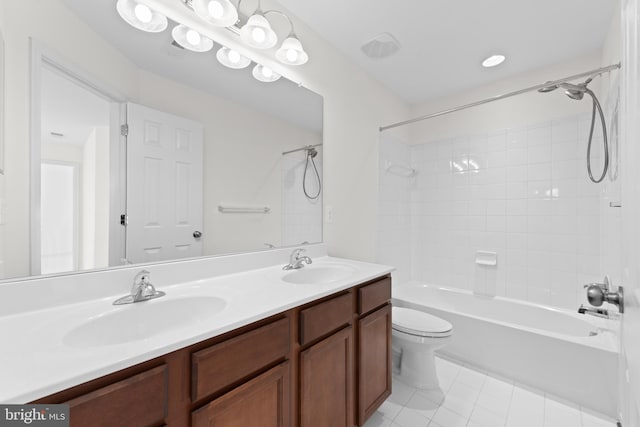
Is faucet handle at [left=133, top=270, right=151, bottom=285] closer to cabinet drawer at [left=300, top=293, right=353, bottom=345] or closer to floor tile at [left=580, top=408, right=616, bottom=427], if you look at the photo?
cabinet drawer at [left=300, top=293, right=353, bottom=345]

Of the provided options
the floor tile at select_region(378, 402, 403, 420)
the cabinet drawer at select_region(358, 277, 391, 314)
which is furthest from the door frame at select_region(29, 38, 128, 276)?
the floor tile at select_region(378, 402, 403, 420)

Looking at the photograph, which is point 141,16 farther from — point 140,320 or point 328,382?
point 328,382

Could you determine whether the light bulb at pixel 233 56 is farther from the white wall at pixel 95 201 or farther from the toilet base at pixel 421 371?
the toilet base at pixel 421 371

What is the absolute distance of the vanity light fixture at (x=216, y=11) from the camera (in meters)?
1.15

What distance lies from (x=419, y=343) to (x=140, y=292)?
1.55 m

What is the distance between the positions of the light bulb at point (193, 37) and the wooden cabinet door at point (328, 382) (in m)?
1.45

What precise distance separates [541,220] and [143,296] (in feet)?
9.26

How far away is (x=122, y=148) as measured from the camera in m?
1.06

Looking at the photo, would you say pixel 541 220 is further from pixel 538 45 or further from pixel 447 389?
pixel 447 389

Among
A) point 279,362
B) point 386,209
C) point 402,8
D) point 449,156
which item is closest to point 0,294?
point 279,362

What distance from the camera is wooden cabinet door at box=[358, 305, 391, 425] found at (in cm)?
130

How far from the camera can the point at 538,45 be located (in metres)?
1.93

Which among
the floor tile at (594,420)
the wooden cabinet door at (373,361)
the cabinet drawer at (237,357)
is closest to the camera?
the cabinet drawer at (237,357)

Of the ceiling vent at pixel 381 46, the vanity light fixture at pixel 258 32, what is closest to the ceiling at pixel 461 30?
the ceiling vent at pixel 381 46
